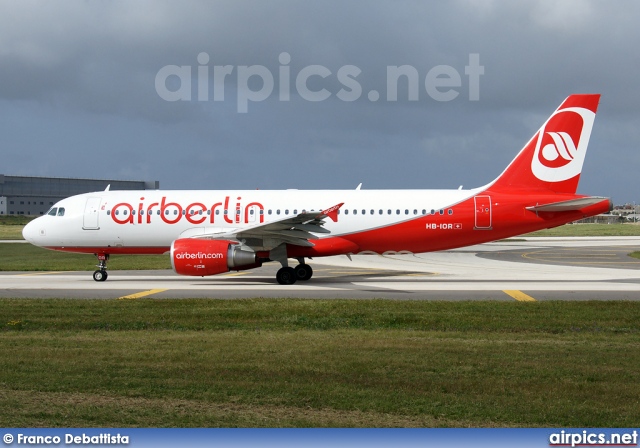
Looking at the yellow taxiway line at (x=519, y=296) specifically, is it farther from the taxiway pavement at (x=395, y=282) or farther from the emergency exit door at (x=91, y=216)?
the emergency exit door at (x=91, y=216)

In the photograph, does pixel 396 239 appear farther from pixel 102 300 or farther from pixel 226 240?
pixel 102 300

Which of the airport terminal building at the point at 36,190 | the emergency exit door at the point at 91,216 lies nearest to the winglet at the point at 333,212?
the emergency exit door at the point at 91,216

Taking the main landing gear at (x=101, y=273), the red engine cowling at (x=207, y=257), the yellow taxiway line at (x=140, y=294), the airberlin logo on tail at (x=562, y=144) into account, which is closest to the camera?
the yellow taxiway line at (x=140, y=294)

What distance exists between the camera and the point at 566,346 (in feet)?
39.4

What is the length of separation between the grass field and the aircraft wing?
729cm

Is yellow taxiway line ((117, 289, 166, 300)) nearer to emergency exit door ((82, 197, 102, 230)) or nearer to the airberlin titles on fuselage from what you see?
the airberlin titles on fuselage

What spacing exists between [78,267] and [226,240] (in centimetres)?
1261

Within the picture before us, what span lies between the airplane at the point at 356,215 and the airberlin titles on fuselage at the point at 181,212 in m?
0.04

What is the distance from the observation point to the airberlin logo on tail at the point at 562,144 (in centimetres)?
2539

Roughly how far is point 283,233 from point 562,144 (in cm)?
1017

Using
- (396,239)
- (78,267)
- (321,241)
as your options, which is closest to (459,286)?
(396,239)

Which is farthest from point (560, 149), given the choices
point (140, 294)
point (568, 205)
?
point (140, 294)

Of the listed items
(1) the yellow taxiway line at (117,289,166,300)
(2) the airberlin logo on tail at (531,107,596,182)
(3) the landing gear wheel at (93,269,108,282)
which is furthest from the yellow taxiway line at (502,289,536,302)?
(3) the landing gear wheel at (93,269,108,282)

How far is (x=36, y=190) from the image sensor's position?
127375 mm
